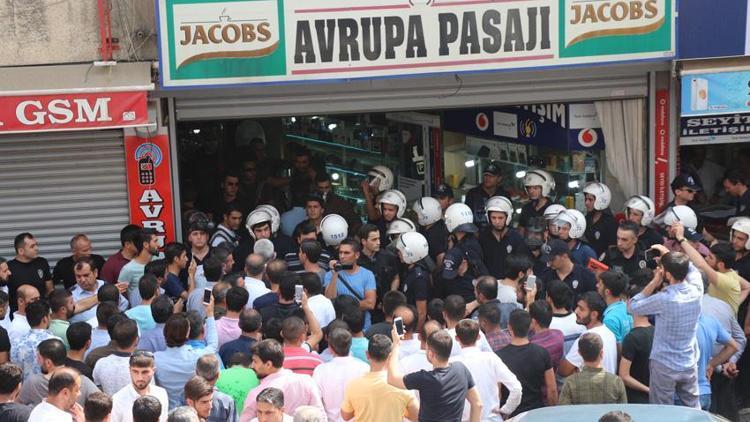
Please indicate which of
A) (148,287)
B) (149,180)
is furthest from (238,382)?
(149,180)

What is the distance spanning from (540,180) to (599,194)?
77 cm

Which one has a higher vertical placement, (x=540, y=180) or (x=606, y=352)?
(x=540, y=180)

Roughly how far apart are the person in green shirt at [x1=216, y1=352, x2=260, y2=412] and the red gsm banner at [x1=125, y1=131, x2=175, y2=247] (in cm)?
496

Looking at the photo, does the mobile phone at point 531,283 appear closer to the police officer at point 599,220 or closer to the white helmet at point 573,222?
the white helmet at point 573,222

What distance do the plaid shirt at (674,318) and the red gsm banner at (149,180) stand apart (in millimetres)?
5883

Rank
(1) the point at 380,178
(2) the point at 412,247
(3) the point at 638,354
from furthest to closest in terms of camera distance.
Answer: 1. (1) the point at 380,178
2. (2) the point at 412,247
3. (3) the point at 638,354

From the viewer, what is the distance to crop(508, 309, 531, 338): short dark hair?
28.3ft

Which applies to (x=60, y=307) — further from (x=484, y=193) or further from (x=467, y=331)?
(x=484, y=193)

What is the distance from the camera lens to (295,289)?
9.65 m

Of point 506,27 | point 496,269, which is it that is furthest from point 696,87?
point 496,269

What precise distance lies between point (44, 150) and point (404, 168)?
15.6 ft

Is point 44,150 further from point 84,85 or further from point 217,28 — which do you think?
point 217,28

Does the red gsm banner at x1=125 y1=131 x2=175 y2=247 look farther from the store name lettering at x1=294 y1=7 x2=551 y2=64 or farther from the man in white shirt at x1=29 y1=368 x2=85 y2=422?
the man in white shirt at x1=29 y1=368 x2=85 y2=422

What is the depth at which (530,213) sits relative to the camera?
13312 millimetres
